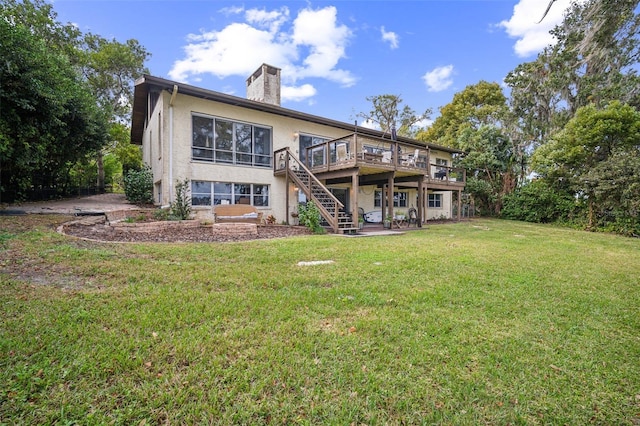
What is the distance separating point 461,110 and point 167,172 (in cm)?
2917

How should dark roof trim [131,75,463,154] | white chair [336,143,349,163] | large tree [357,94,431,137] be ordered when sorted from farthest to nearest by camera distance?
large tree [357,94,431,137], white chair [336,143,349,163], dark roof trim [131,75,463,154]

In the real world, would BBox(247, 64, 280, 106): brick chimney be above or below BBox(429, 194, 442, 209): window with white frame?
above

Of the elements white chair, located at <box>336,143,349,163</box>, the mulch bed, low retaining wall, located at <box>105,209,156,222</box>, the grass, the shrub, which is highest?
white chair, located at <box>336,143,349,163</box>

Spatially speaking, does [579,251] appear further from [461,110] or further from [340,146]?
[461,110]

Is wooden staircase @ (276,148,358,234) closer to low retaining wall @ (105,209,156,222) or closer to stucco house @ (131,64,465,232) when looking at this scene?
stucco house @ (131,64,465,232)

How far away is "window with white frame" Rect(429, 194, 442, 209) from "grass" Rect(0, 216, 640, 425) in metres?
17.2

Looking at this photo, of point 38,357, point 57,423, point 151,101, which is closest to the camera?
point 57,423

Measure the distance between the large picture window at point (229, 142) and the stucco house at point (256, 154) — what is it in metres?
0.04

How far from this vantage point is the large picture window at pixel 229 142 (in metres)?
12.1

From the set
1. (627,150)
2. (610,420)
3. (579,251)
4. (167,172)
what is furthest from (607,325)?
(627,150)

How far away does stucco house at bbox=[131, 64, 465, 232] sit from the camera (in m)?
11.5

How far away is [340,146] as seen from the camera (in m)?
12.8

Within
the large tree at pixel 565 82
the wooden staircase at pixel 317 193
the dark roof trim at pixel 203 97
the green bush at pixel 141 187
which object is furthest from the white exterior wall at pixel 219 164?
the large tree at pixel 565 82

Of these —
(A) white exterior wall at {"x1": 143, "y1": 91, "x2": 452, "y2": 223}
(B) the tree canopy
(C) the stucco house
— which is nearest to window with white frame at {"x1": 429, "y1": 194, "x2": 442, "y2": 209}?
(C) the stucco house
